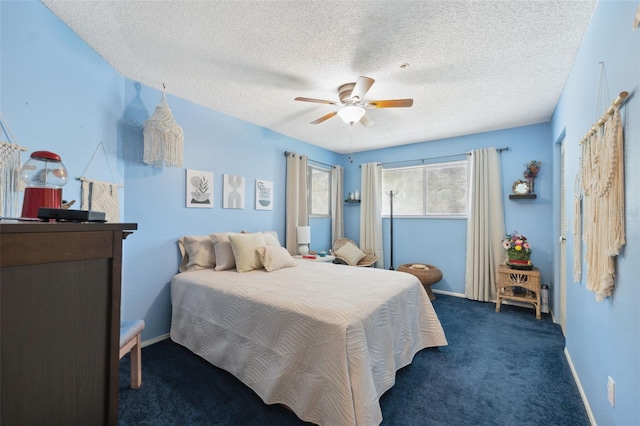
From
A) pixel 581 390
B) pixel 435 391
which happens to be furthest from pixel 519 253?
pixel 435 391

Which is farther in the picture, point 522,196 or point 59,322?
point 522,196

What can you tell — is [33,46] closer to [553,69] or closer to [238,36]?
[238,36]

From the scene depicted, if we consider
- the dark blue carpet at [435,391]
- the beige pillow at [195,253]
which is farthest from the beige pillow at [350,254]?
the beige pillow at [195,253]

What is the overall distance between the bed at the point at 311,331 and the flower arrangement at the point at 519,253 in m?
1.76

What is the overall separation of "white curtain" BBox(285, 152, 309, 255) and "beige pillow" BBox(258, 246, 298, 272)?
3.55ft

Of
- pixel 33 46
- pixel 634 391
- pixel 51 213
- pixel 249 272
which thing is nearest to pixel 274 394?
pixel 249 272

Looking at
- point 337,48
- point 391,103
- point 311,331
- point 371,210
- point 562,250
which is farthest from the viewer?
point 371,210

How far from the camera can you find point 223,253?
9.27 ft

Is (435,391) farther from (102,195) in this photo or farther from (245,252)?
(102,195)

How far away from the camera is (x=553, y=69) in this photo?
2295mm

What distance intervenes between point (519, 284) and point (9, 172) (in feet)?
15.5

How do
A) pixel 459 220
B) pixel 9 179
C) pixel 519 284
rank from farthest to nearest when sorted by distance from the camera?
pixel 459 220 → pixel 519 284 → pixel 9 179

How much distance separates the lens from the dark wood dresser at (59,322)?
623 mm

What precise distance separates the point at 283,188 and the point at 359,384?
121 inches
